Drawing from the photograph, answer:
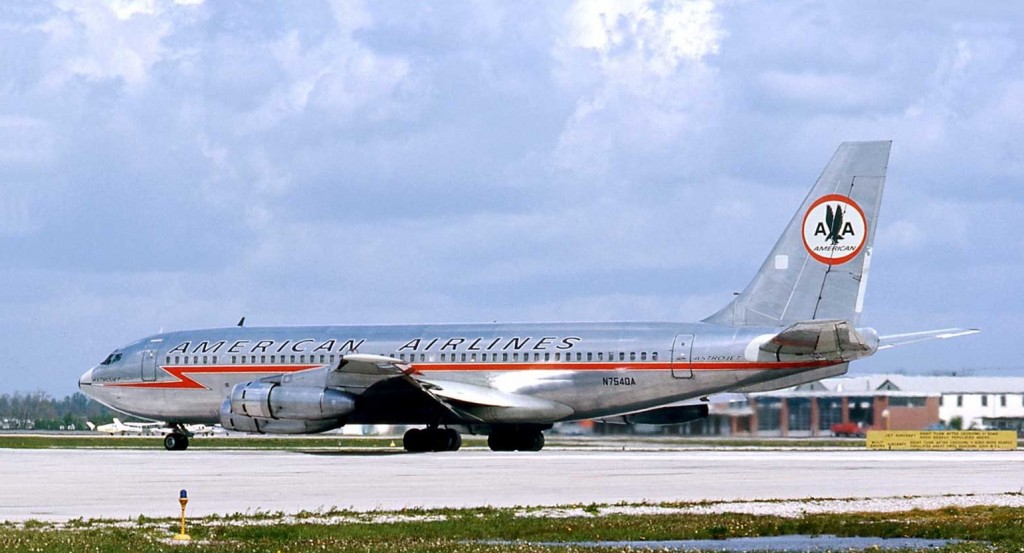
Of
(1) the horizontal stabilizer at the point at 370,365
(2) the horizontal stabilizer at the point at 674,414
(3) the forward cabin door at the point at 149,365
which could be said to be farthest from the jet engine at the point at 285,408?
(2) the horizontal stabilizer at the point at 674,414

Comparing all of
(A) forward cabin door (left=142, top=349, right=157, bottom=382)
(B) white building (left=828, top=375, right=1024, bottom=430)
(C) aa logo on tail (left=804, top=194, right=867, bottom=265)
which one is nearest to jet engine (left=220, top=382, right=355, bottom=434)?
(A) forward cabin door (left=142, top=349, right=157, bottom=382)

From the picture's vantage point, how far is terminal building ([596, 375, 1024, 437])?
184 feet

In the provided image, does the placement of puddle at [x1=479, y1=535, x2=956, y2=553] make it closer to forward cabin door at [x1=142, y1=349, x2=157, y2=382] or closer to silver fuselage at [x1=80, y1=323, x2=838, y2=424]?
silver fuselage at [x1=80, y1=323, x2=838, y2=424]

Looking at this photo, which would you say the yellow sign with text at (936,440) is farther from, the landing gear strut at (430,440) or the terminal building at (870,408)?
the landing gear strut at (430,440)

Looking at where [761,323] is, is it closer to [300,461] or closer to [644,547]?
[300,461]

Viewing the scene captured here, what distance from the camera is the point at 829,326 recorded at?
40.8 meters

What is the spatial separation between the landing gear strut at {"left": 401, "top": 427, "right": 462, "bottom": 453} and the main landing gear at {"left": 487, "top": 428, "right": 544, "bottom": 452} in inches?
68.0

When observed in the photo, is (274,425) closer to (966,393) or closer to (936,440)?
(936,440)

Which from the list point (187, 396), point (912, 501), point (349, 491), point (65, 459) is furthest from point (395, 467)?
point (187, 396)

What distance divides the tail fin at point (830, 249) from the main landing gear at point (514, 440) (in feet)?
28.0

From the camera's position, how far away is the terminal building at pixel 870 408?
5603 cm

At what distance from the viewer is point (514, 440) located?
4953 cm

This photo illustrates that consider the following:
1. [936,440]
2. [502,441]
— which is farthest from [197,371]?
Result: [936,440]

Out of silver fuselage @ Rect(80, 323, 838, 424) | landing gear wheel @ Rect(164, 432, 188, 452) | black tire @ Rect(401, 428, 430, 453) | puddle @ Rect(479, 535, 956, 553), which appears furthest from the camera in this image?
landing gear wheel @ Rect(164, 432, 188, 452)
